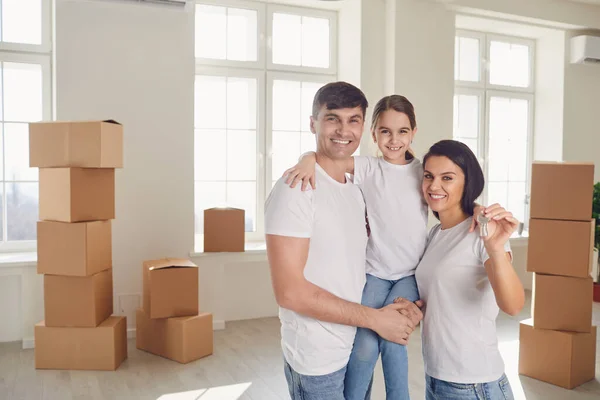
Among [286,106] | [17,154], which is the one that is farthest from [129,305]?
[286,106]

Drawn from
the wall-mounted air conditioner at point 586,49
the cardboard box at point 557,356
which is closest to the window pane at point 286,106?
the cardboard box at point 557,356

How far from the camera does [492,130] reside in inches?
262

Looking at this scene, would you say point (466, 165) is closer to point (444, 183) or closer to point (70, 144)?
point (444, 183)

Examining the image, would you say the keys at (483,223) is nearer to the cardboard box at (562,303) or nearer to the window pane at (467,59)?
the cardboard box at (562,303)

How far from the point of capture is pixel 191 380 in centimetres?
354

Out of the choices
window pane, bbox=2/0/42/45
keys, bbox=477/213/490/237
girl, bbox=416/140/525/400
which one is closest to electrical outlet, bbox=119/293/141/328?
window pane, bbox=2/0/42/45

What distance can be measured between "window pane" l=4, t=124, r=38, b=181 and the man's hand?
396 cm

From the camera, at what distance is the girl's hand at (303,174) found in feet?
4.94

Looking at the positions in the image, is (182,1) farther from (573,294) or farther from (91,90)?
(573,294)

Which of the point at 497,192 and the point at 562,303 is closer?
the point at 562,303

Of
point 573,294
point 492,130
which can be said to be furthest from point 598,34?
point 573,294

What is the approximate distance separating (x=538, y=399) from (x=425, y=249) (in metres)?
2.01

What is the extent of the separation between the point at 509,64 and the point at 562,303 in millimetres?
3988

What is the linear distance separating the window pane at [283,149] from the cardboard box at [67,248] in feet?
7.22
